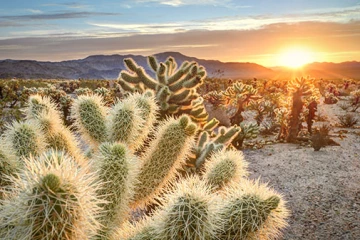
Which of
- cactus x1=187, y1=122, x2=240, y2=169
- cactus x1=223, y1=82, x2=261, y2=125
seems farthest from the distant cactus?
cactus x1=223, y1=82, x2=261, y2=125

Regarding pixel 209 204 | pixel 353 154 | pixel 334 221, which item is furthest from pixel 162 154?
pixel 353 154

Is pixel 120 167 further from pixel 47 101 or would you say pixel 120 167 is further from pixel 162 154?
pixel 47 101

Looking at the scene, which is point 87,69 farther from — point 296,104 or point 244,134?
point 296,104

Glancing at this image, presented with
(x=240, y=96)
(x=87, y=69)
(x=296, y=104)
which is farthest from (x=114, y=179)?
(x=87, y=69)

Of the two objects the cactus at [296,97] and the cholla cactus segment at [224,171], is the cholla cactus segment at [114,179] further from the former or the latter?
the cactus at [296,97]

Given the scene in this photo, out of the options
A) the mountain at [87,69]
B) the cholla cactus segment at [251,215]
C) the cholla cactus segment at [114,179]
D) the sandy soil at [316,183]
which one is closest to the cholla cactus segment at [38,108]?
the cholla cactus segment at [114,179]

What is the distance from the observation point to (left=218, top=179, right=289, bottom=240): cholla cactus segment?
189 cm

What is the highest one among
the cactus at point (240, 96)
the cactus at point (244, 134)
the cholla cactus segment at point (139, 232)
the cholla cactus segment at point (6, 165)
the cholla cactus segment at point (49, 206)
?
the cholla cactus segment at point (49, 206)

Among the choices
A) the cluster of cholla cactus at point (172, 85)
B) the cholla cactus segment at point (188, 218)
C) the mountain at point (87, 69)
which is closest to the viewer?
the cholla cactus segment at point (188, 218)

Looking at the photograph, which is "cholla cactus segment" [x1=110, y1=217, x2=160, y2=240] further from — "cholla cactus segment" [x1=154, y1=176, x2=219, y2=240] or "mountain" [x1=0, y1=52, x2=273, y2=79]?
"mountain" [x1=0, y1=52, x2=273, y2=79]

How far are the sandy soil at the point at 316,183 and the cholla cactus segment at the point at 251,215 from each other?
10.6 ft

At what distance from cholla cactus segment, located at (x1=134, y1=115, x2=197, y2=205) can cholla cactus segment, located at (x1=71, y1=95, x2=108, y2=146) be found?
0.48 meters

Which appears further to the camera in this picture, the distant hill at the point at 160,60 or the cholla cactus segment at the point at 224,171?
the distant hill at the point at 160,60

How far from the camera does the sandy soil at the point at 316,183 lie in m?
6.18
